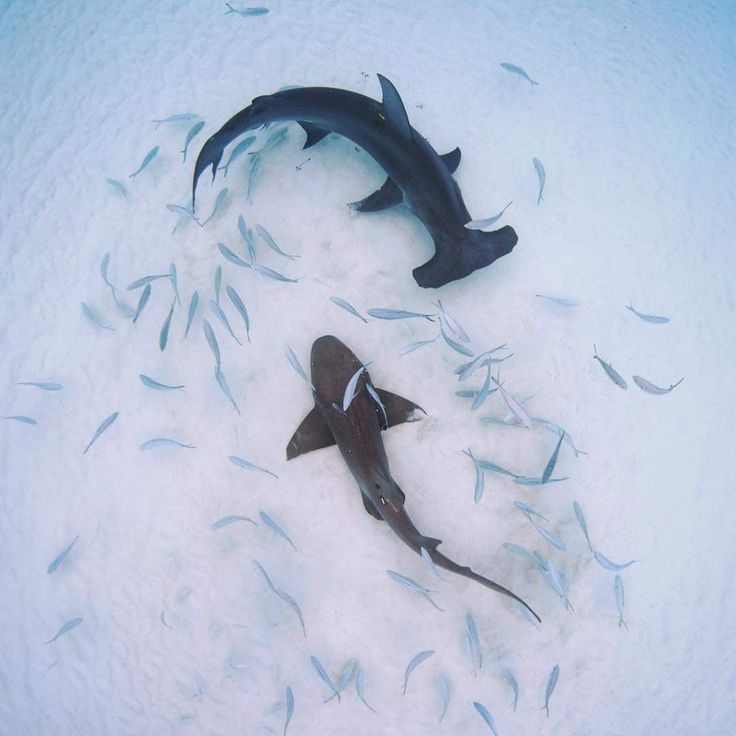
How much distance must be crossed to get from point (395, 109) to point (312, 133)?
787mm

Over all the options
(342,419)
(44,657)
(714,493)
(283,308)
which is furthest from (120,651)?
(714,493)

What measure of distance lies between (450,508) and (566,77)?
11.4 ft

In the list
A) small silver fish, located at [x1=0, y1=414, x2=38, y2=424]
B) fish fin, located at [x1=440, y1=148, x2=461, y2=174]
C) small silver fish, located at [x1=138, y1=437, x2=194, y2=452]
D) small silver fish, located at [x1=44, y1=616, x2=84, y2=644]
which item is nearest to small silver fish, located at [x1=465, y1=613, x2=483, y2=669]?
small silver fish, located at [x1=138, y1=437, x2=194, y2=452]

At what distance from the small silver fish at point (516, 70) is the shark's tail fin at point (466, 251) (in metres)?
1.35

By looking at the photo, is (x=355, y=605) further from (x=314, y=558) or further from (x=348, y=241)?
(x=348, y=241)

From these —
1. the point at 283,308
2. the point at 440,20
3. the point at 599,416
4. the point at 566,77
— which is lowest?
the point at 599,416

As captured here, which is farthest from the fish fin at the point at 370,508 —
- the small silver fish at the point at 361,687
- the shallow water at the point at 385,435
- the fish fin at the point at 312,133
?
the fish fin at the point at 312,133

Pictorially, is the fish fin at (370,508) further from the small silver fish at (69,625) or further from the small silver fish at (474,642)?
the small silver fish at (69,625)

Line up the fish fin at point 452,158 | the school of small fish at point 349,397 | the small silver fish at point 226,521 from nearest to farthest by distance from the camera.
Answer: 1. the school of small fish at point 349,397
2. the small silver fish at point 226,521
3. the fish fin at point 452,158

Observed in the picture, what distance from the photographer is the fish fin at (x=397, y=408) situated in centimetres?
313

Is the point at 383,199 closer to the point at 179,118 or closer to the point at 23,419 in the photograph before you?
the point at 179,118

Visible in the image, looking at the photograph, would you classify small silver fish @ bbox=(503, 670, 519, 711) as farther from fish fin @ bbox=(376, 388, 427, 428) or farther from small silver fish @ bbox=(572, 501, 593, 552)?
fish fin @ bbox=(376, 388, 427, 428)

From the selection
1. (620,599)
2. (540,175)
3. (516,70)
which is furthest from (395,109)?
(620,599)

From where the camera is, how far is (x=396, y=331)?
336 cm
